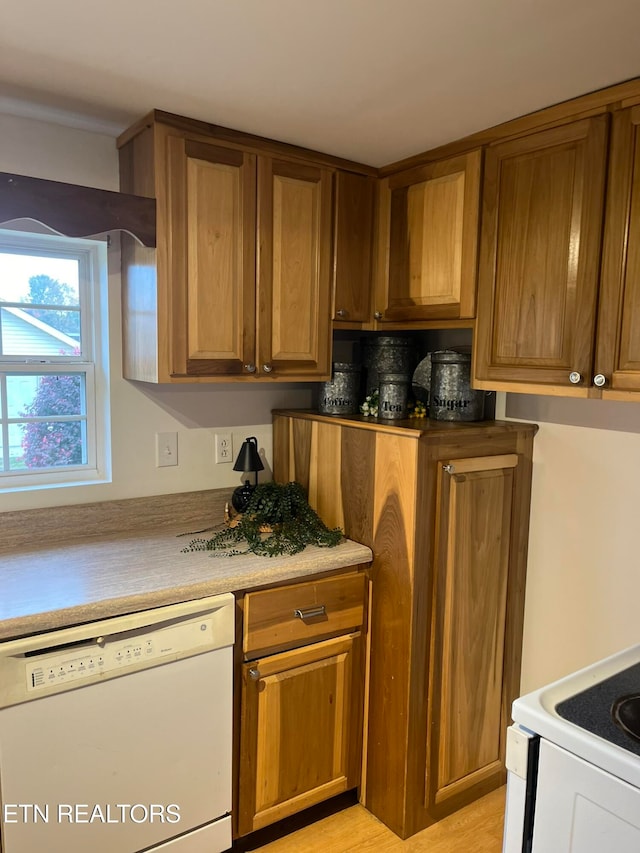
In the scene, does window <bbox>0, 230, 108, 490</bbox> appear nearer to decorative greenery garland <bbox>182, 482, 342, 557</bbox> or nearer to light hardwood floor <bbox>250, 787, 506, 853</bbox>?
decorative greenery garland <bbox>182, 482, 342, 557</bbox>

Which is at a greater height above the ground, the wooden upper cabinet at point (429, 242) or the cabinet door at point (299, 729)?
the wooden upper cabinet at point (429, 242)

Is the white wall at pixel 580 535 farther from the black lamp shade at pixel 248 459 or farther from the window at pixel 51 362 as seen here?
the window at pixel 51 362

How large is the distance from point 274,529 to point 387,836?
1085 millimetres

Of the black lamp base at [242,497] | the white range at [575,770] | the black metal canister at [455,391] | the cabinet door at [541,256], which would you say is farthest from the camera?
the black lamp base at [242,497]

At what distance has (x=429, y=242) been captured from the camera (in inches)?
87.9

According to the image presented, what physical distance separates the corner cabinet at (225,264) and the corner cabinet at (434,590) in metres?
0.41

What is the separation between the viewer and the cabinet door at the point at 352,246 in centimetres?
233

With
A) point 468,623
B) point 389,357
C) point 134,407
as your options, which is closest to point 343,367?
point 389,357

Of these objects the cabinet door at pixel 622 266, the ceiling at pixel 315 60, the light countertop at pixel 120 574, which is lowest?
the light countertop at pixel 120 574

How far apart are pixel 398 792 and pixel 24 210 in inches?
84.5

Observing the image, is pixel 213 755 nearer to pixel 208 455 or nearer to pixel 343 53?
pixel 208 455

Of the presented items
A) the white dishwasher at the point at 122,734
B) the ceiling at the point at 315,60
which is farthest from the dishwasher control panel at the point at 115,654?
the ceiling at the point at 315,60

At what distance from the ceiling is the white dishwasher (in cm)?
144

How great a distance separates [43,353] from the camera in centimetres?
219
